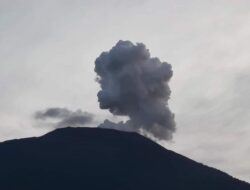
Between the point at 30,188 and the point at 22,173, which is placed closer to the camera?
the point at 30,188

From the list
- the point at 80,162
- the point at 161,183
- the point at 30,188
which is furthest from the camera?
the point at 80,162

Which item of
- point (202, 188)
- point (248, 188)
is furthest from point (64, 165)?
point (248, 188)

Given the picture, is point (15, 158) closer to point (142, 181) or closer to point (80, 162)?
point (80, 162)

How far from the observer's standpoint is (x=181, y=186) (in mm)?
183500

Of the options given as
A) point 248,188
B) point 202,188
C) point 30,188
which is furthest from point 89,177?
point 248,188

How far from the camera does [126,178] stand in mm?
188250

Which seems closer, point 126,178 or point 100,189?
point 100,189

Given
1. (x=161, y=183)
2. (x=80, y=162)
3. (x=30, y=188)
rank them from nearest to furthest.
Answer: (x=30, y=188) < (x=161, y=183) < (x=80, y=162)

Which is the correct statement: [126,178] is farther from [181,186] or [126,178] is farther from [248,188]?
[248,188]

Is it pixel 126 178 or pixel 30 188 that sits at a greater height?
pixel 126 178

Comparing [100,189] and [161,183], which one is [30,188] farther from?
[161,183]

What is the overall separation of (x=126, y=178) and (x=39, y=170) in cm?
3395

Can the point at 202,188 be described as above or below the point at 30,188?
above

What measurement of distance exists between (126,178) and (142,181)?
257 inches
